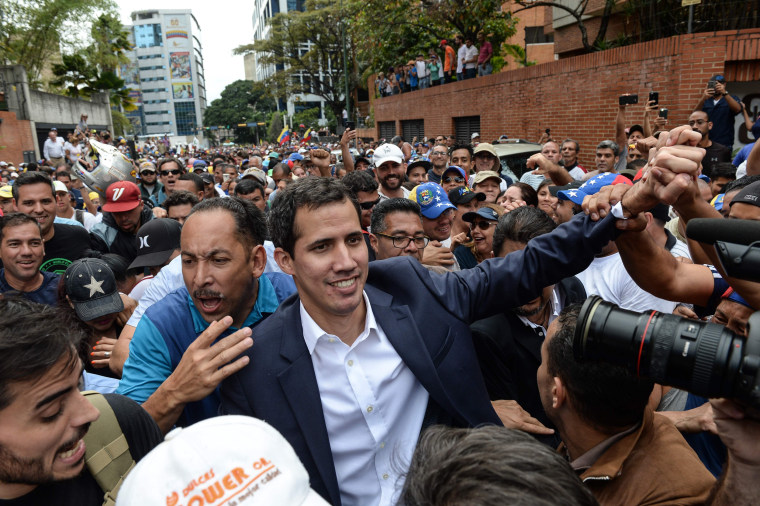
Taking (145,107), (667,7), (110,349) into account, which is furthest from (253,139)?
(110,349)

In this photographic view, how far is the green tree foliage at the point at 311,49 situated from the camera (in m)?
37.8

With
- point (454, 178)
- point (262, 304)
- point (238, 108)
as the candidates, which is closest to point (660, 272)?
point (262, 304)

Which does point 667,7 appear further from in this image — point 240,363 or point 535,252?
point 240,363

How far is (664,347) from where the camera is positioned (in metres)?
Result: 1.30

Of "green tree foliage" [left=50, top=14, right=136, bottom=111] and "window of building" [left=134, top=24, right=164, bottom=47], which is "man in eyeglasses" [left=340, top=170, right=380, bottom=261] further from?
"window of building" [left=134, top=24, right=164, bottom=47]

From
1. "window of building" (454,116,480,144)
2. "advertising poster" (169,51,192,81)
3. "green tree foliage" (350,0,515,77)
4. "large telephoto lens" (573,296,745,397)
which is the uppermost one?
"advertising poster" (169,51,192,81)

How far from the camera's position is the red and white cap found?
5.03 metres

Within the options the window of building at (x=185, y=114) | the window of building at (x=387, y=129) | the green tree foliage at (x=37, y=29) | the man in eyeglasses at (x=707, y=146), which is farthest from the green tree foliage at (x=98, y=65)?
the window of building at (x=185, y=114)

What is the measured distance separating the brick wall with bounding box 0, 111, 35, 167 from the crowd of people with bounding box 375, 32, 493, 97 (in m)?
16.1

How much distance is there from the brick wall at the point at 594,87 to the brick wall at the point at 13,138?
1883 centimetres

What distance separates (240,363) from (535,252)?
1.14 metres

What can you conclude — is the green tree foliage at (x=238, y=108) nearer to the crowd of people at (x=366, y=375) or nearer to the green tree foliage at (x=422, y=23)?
the green tree foliage at (x=422, y=23)

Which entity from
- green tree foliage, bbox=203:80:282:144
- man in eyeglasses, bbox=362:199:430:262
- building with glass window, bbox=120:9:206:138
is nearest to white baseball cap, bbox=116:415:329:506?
man in eyeglasses, bbox=362:199:430:262

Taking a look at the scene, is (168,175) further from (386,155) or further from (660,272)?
(660,272)
